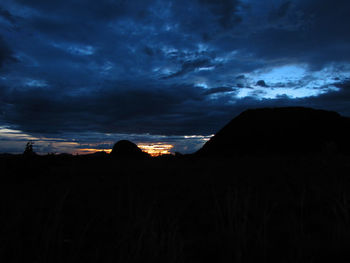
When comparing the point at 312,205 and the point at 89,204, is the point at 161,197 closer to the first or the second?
the point at 89,204

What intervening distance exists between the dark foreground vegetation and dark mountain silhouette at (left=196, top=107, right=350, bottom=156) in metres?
3.81

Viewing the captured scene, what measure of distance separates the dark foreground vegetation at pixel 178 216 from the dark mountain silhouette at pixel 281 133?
381 centimetres

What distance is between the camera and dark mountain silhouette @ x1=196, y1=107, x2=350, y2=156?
10047 millimetres

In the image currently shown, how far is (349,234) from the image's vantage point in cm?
204

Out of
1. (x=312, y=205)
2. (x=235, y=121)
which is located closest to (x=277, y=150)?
(x=235, y=121)

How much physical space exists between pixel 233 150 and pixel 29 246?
31.3 ft

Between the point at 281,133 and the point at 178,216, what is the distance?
29.3ft

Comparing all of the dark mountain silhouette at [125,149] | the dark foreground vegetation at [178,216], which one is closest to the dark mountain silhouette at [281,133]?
the dark foreground vegetation at [178,216]

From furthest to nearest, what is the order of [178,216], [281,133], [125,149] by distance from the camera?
1. [125,149]
2. [281,133]
3. [178,216]

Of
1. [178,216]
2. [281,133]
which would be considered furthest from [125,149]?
[178,216]

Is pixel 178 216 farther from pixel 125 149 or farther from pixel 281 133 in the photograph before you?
pixel 125 149

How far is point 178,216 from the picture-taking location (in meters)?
2.90

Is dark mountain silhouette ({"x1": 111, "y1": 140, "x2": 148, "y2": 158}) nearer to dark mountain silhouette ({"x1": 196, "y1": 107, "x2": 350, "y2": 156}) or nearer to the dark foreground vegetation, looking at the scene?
dark mountain silhouette ({"x1": 196, "y1": 107, "x2": 350, "y2": 156})

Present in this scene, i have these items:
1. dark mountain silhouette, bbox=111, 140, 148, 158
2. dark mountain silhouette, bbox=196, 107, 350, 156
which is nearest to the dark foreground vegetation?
dark mountain silhouette, bbox=196, 107, 350, 156
